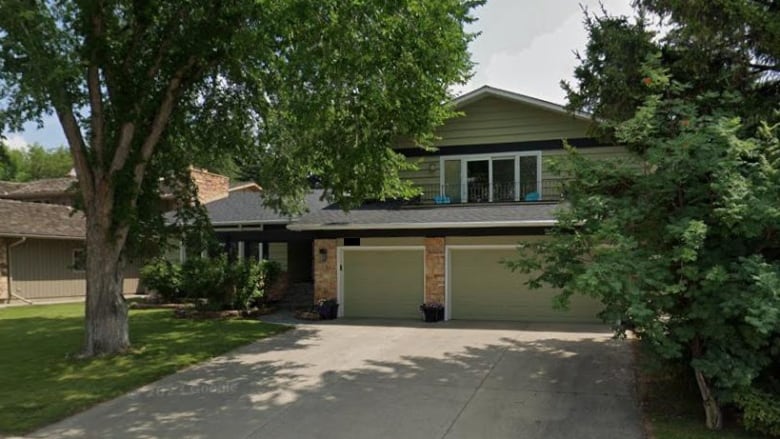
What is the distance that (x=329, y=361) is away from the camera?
32.4 ft

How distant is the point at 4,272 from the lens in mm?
20656

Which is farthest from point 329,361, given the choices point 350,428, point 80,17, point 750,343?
point 80,17

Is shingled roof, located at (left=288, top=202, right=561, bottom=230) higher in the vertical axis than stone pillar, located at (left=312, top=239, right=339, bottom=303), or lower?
higher

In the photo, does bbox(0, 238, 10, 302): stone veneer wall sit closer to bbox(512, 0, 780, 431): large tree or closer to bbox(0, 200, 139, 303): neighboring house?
bbox(0, 200, 139, 303): neighboring house

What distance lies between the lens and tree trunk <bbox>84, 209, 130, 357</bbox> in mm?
10297

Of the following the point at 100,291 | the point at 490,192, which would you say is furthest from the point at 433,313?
the point at 100,291

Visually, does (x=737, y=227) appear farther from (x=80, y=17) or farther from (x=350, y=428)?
(x=80, y=17)

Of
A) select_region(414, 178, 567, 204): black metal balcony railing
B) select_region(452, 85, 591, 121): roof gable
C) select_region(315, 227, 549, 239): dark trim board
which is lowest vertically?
select_region(315, 227, 549, 239): dark trim board

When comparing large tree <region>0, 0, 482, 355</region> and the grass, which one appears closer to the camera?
the grass

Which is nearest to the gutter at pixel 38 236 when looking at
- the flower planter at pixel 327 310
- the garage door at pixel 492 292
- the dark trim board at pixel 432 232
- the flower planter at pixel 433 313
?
the dark trim board at pixel 432 232

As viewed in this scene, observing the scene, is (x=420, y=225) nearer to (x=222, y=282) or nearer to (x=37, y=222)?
(x=222, y=282)

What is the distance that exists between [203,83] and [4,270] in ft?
46.6

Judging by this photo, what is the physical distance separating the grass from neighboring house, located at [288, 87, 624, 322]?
650cm

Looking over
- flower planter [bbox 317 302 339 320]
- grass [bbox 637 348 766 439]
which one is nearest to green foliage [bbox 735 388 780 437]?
grass [bbox 637 348 766 439]
